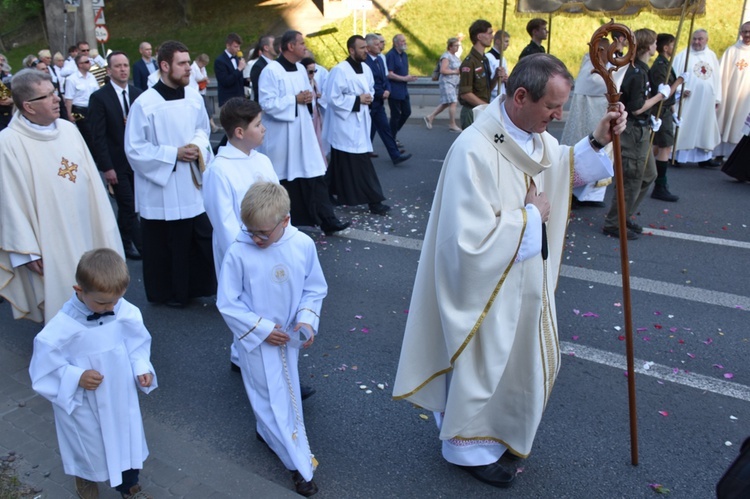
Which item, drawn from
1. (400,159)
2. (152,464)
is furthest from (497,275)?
(400,159)

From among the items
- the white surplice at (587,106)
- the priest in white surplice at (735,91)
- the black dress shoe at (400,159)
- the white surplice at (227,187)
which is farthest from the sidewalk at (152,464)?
the priest in white surplice at (735,91)

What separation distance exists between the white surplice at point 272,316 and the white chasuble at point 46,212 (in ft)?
5.20

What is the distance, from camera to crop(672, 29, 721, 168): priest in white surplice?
9953 mm

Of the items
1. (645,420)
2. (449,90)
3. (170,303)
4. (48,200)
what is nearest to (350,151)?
(170,303)

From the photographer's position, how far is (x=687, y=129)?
10.1 meters

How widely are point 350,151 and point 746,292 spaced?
4371 millimetres

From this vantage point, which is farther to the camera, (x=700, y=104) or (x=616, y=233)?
(x=700, y=104)

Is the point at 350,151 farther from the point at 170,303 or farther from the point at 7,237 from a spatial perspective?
the point at 7,237

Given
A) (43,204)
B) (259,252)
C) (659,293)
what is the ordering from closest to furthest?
(259,252) < (43,204) < (659,293)

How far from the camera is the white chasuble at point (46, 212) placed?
4.16m

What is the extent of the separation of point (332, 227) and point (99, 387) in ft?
14.9

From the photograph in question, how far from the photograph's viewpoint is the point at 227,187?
4.13 m

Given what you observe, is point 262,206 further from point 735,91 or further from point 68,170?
point 735,91

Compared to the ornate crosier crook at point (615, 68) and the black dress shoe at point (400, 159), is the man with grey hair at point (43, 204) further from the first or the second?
the black dress shoe at point (400, 159)
